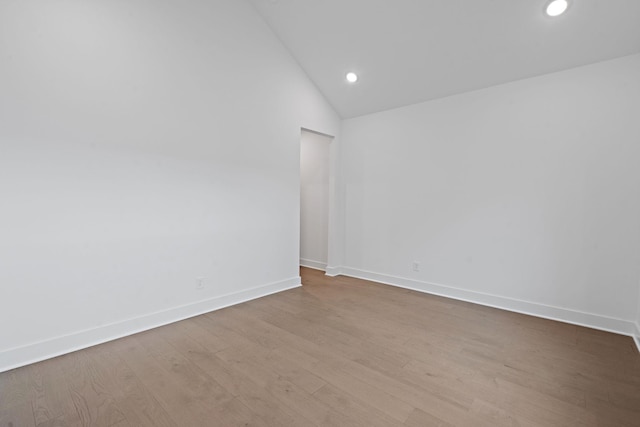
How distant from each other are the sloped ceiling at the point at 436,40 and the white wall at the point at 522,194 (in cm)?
21

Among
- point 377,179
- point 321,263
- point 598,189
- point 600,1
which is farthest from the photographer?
point 321,263

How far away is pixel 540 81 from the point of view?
2.94m

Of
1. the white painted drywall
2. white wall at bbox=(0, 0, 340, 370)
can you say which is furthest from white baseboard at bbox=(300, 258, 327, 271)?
white wall at bbox=(0, 0, 340, 370)

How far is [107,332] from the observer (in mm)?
2383

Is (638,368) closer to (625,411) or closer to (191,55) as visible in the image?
(625,411)

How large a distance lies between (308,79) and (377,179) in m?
1.68

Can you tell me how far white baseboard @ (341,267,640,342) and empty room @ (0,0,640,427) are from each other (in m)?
0.02

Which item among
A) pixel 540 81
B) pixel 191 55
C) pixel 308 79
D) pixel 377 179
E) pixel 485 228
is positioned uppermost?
pixel 308 79

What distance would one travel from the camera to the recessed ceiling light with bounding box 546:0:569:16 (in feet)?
7.70

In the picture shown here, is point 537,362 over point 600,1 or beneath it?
beneath

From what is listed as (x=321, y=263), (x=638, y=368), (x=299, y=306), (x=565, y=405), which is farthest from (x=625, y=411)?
(x=321, y=263)

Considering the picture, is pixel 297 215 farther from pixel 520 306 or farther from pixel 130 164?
pixel 520 306

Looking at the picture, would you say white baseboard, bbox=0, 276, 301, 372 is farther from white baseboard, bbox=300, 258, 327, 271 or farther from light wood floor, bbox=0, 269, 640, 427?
white baseboard, bbox=300, 258, 327, 271

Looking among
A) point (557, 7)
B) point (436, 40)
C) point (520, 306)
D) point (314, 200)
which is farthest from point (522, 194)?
point (314, 200)
